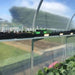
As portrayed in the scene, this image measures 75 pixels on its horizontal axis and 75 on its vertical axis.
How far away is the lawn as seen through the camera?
2.19 metres

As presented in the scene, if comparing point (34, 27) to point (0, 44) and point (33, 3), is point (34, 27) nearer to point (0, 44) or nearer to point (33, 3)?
point (33, 3)

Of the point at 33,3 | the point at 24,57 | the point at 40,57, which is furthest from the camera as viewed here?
the point at 33,3

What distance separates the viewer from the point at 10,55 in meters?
2.33

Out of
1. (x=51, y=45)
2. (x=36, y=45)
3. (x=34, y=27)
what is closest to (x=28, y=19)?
(x=34, y=27)

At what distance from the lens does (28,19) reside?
14.9 ft

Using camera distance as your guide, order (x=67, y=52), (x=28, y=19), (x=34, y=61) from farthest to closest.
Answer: (x=67, y=52), (x=28, y=19), (x=34, y=61)

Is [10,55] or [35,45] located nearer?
[10,55]

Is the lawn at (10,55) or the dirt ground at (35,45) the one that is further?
the dirt ground at (35,45)

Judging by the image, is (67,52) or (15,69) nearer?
(15,69)

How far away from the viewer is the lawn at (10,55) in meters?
2.19

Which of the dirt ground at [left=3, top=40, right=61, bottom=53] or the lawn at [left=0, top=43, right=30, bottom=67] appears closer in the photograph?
the lawn at [left=0, top=43, right=30, bottom=67]

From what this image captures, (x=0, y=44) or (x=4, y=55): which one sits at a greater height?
(x=0, y=44)

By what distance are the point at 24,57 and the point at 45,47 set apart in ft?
3.14

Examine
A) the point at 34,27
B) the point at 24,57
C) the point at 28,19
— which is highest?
the point at 28,19
